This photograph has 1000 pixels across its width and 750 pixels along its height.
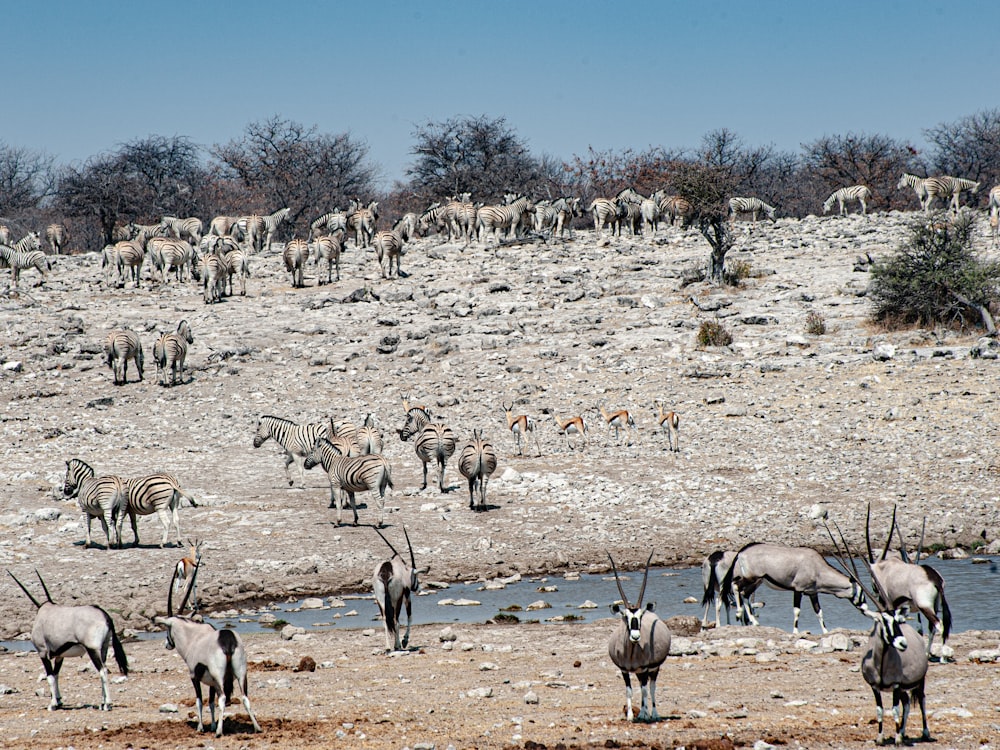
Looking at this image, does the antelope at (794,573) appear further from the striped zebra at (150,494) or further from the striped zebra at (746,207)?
the striped zebra at (746,207)

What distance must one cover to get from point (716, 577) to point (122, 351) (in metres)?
16.9

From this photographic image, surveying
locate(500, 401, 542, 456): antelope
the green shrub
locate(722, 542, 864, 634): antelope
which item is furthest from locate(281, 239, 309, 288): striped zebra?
locate(722, 542, 864, 634): antelope

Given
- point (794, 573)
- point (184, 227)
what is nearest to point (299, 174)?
point (184, 227)

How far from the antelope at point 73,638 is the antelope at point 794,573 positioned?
247 inches

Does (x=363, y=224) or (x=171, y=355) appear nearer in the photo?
(x=171, y=355)

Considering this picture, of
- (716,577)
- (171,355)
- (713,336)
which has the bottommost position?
(716,577)

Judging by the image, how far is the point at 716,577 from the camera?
38.2ft

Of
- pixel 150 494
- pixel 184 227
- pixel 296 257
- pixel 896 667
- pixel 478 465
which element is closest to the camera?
pixel 896 667

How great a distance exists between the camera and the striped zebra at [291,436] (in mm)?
18611

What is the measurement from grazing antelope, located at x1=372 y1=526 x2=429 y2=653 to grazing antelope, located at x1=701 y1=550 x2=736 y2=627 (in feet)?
10.4

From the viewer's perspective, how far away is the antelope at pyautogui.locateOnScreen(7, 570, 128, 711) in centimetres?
901

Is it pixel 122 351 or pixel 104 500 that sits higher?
pixel 122 351

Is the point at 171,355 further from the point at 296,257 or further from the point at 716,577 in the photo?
the point at 716,577

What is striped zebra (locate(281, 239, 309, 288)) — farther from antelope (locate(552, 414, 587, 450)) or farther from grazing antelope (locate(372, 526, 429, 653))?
grazing antelope (locate(372, 526, 429, 653))
